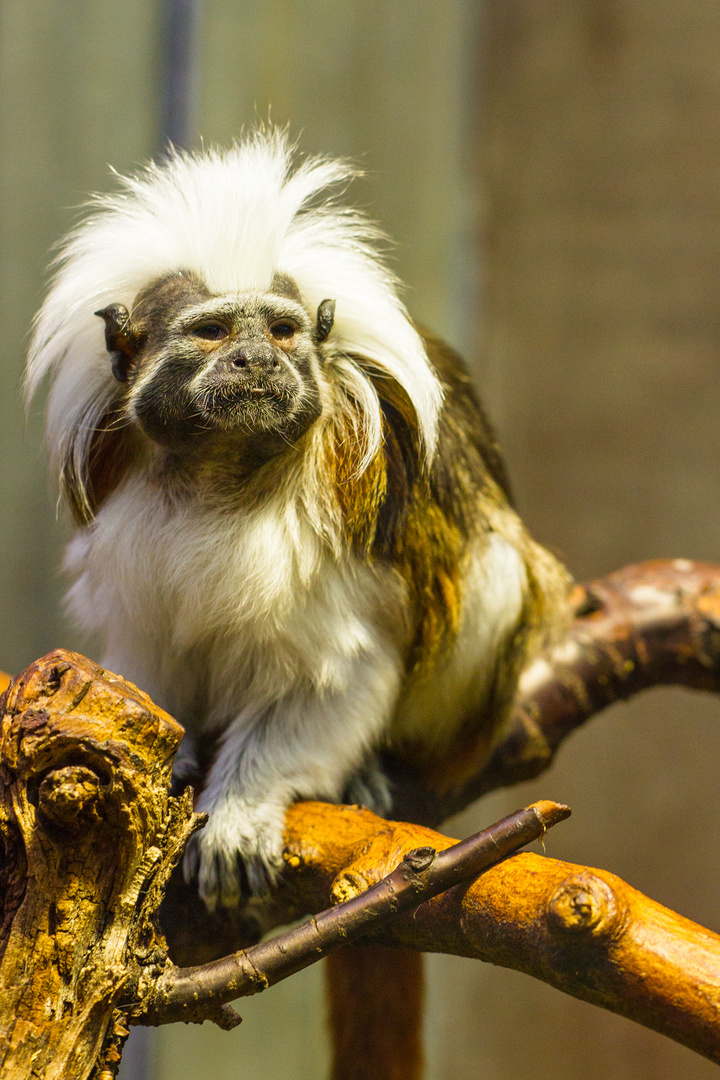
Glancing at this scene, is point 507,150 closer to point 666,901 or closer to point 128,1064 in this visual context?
point 666,901

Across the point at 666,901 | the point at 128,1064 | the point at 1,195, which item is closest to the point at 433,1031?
the point at 666,901

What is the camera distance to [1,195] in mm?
2301

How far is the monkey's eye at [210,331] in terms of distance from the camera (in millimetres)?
1381

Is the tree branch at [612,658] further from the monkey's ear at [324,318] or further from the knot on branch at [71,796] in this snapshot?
the knot on branch at [71,796]

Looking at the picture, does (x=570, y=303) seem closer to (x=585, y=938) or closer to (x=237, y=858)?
(x=237, y=858)

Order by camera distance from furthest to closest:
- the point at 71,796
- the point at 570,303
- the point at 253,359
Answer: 1. the point at 570,303
2. the point at 253,359
3. the point at 71,796

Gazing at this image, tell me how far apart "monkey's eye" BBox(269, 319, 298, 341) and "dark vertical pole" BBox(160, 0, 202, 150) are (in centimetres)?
129

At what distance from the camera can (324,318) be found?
147 centimetres

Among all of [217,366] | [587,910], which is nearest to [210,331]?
[217,366]

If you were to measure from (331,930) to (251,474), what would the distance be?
70 cm

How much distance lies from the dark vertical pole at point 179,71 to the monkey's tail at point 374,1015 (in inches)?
77.6

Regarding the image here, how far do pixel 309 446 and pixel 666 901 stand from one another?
2.54 meters

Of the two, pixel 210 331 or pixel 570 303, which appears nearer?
pixel 210 331

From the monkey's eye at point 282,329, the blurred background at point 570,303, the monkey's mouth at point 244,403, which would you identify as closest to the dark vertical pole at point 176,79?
the blurred background at point 570,303
